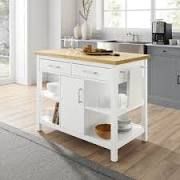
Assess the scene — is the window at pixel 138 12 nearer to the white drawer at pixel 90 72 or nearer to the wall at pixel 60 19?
the wall at pixel 60 19

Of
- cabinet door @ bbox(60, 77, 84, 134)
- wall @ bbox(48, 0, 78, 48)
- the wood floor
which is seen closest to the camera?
the wood floor

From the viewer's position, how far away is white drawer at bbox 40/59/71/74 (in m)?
3.02

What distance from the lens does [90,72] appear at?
279cm

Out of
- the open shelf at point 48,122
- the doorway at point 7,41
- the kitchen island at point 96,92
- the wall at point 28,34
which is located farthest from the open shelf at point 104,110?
the doorway at point 7,41

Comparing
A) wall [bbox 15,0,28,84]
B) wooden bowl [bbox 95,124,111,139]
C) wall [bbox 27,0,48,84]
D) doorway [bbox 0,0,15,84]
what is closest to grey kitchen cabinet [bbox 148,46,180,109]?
wooden bowl [bbox 95,124,111,139]

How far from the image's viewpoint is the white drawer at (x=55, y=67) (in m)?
3.02

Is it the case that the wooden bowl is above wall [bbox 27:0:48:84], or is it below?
below

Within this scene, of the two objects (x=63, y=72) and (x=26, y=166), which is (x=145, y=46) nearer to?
(x=63, y=72)

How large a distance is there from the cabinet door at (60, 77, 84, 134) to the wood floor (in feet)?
0.66

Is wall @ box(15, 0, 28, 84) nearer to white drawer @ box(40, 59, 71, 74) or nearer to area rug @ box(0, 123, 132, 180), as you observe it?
white drawer @ box(40, 59, 71, 74)

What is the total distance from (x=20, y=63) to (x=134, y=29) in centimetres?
231

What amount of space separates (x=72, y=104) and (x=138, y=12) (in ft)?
9.94

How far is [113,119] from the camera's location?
2701mm

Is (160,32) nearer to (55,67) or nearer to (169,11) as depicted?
(169,11)
